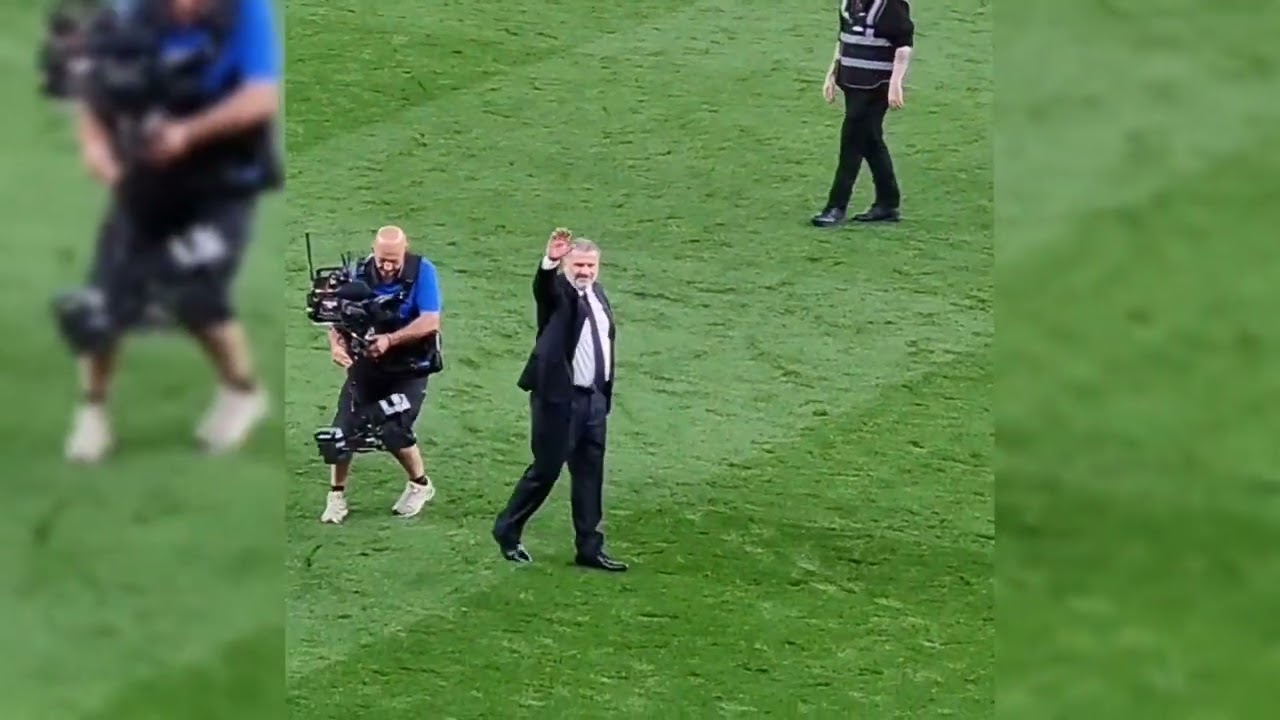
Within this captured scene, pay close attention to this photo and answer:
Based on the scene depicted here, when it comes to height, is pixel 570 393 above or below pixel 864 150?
below

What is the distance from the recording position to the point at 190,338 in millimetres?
2508

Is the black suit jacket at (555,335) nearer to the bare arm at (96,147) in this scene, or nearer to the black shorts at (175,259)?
the black shorts at (175,259)

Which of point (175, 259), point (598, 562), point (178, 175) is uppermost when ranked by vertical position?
point (178, 175)

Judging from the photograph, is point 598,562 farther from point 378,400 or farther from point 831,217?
point 831,217

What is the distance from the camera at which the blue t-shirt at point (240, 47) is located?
2336 mm

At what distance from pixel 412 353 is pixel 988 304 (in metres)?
1.58

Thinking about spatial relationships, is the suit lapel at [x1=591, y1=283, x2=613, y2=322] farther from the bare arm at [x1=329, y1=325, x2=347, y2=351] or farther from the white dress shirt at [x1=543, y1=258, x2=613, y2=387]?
the bare arm at [x1=329, y1=325, x2=347, y2=351]

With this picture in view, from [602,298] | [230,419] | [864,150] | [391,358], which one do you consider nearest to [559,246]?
[602,298]

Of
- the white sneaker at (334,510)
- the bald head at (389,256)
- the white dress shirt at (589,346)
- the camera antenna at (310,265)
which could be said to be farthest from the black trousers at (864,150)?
the white sneaker at (334,510)

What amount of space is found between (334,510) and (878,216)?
5.70 feet

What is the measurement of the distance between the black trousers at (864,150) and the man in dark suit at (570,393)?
822 millimetres

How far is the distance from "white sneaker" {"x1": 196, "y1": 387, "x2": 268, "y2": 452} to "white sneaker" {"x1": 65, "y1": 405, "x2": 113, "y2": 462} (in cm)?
13

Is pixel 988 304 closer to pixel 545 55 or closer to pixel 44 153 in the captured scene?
pixel 545 55

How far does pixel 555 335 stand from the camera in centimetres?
445
